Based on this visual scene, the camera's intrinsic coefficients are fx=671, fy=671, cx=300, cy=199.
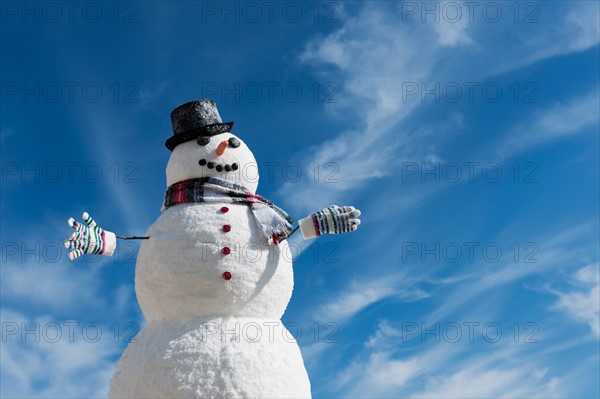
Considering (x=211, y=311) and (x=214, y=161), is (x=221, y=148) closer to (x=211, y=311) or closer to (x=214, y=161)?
(x=214, y=161)

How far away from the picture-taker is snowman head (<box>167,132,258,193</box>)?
582 cm

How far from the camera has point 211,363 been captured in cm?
507

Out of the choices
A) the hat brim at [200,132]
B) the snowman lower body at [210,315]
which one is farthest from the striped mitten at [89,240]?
the hat brim at [200,132]

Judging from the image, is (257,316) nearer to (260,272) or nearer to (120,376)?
(260,272)

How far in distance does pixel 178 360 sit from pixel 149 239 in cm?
110

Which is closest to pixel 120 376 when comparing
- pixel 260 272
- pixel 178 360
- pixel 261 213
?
pixel 178 360

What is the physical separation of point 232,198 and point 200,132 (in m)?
0.69

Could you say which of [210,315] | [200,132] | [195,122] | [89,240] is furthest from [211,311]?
[195,122]

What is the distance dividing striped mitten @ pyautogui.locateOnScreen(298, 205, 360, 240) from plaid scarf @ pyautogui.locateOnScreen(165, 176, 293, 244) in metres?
0.18

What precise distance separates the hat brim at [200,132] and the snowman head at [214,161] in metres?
0.04

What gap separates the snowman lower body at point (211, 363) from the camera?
504 cm

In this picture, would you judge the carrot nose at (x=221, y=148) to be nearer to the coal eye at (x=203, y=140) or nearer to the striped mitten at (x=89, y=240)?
the coal eye at (x=203, y=140)

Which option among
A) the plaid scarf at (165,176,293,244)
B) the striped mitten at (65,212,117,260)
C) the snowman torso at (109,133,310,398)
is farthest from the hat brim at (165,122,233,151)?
the striped mitten at (65,212,117,260)

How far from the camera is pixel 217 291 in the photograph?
532 centimetres
